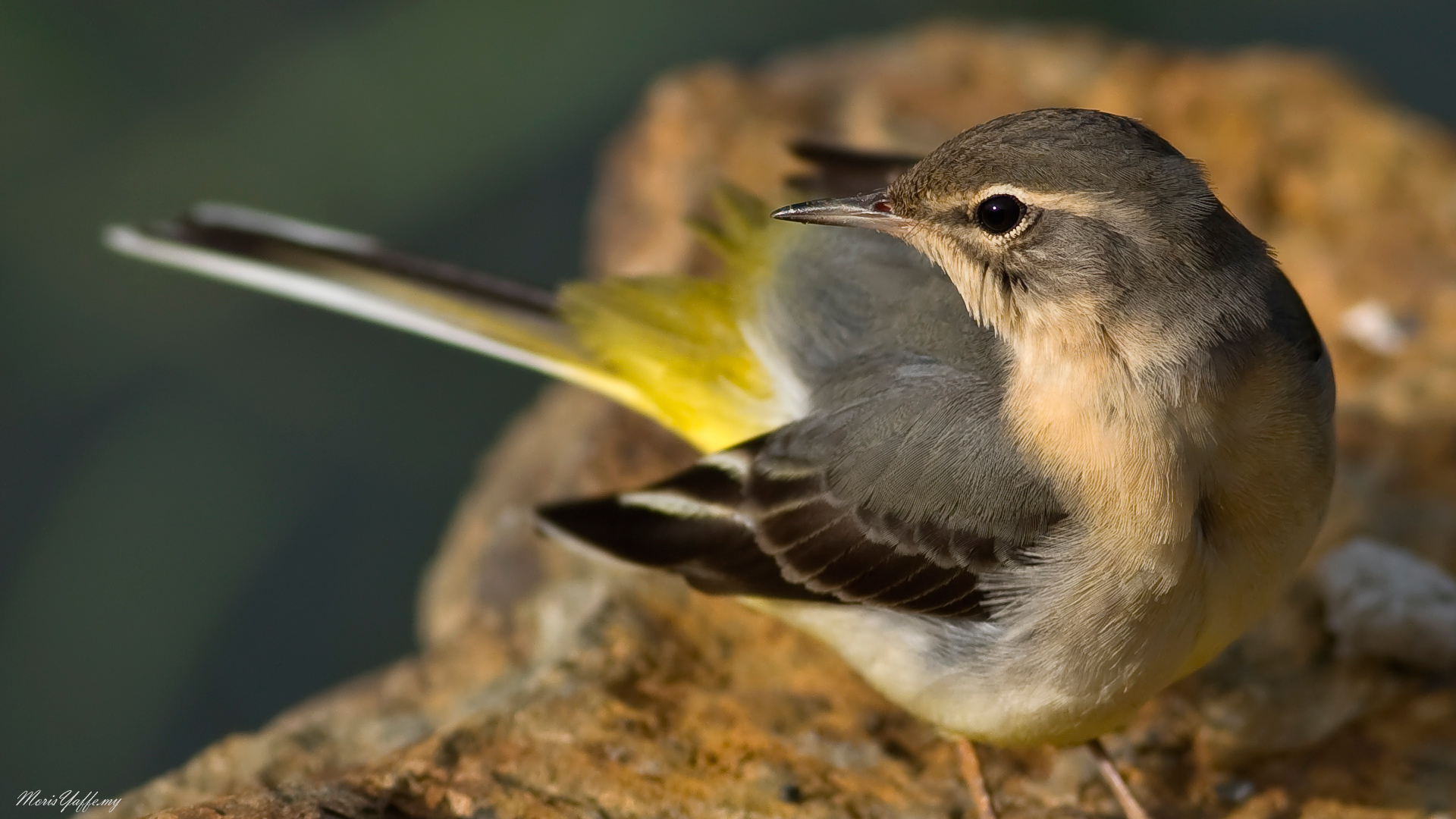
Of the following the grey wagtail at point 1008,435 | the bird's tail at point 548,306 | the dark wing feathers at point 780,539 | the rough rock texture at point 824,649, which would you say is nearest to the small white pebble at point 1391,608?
the rough rock texture at point 824,649

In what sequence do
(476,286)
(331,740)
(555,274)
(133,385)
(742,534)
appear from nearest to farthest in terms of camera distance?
1. (742,534)
2. (331,740)
3. (476,286)
4. (133,385)
5. (555,274)

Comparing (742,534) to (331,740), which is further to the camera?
(331,740)

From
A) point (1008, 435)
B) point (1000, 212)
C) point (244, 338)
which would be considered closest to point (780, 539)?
point (1008, 435)

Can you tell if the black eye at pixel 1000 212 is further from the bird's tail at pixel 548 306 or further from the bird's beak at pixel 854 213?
the bird's tail at pixel 548 306

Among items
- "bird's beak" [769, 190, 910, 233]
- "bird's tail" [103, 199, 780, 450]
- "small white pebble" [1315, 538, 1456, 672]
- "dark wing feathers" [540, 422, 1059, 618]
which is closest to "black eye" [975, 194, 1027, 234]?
"bird's beak" [769, 190, 910, 233]

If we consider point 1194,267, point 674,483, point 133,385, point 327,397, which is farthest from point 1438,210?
point 133,385

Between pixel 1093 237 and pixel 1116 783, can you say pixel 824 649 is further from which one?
pixel 1093 237

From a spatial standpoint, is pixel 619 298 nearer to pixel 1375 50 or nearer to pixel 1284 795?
pixel 1284 795
